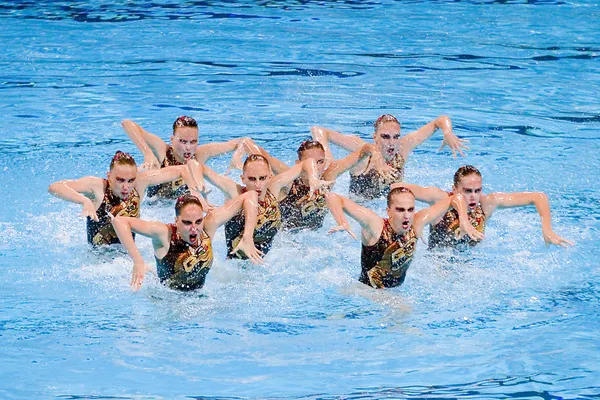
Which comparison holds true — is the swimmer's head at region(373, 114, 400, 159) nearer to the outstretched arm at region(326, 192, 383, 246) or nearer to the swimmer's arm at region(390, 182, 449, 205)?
the swimmer's arm at region(390, 182, 449, 205)

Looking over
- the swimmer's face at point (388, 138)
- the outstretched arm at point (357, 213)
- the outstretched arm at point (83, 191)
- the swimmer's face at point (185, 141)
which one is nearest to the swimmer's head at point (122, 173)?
the outstretched arm at point (83, 191)

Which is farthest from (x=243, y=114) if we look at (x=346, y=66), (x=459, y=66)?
(x=459, y=66)

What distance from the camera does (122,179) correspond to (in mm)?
7590

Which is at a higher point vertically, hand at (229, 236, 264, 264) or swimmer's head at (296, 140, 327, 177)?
swimmer's head at (296, 140, 327, 177)

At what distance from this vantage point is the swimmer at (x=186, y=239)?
668cm

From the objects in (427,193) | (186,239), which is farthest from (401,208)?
(186,239)

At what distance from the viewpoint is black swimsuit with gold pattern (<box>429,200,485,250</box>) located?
7.71m

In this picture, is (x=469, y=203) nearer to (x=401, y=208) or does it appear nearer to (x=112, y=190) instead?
(x=401, y=208)

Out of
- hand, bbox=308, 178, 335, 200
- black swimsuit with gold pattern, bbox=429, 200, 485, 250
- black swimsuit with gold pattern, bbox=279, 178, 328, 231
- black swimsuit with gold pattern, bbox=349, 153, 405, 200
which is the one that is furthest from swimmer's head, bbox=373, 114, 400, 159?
black swimsuit with gold pattern, bbox=429, 200, 485, 250

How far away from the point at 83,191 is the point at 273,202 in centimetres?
150

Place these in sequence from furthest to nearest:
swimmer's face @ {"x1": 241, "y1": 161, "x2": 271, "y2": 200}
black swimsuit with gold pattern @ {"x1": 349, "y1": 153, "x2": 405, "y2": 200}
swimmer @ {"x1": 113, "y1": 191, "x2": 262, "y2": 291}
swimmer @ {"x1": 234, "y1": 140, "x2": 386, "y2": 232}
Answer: black swimsuit with gold pattern @ {"x1": 349, "y1": 153, "x2": 405, "y2": 200} → swimmer @ {"x1": 234, "y1": 140, "x2": 386, "y2": 232} → swimmer's face @ {"x1": 241, "y1": 161, "x2": 271, "y2": 200} → swimmer @ {"x1": 113, "y1": 191, "x2": 262, "y2": 291}

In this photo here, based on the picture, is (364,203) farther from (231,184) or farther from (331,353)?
(331,353)

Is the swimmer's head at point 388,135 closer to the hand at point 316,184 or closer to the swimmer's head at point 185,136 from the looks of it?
the hand at point 316,184

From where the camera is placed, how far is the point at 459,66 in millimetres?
13133
